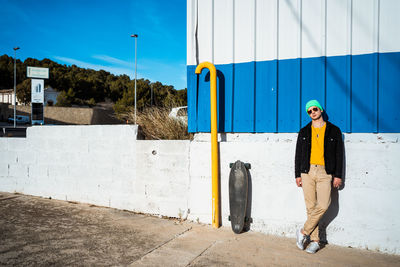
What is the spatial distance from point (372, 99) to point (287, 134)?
1119 mm

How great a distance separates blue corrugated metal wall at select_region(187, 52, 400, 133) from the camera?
3709 millimetres

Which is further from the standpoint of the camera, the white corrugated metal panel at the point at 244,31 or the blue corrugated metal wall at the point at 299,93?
the white corrugated metal panel at the point at 244,31

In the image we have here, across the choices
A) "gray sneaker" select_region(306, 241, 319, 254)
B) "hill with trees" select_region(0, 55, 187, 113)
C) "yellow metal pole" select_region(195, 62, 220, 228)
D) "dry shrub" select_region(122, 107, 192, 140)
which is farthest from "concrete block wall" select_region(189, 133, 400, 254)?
"hill with trees" select_region(0, 55, 187, 113)

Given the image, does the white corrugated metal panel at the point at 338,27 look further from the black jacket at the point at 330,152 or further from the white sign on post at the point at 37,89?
the white sign on post at the point at 37,89

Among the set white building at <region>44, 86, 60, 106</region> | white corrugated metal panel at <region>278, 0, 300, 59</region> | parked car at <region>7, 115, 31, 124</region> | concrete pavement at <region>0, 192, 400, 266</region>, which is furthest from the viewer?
white building at <region>44, 86, 60, 106</region>

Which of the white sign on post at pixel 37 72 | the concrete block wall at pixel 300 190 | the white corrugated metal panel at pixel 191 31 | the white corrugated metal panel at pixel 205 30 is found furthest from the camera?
the white sign on post at pixel 37 72

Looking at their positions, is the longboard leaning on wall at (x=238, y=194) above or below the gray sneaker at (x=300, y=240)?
above

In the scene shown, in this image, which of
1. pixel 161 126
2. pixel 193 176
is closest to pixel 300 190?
pixel 193 176

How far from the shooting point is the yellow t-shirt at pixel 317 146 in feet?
11.4

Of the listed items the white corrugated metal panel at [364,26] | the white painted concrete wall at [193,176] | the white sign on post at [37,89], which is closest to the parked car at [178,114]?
the white painted concrete wall at [193,176]

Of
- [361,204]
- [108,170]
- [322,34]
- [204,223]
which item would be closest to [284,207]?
[361,204]

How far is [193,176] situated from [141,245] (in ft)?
4.29

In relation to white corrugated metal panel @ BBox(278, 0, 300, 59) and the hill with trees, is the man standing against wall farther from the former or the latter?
the hill with trees

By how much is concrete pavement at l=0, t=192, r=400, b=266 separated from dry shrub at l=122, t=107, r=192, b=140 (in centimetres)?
145
